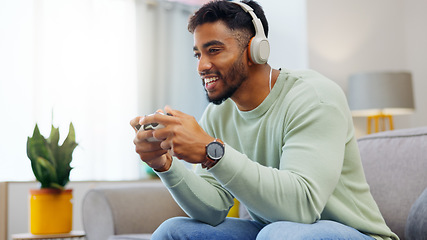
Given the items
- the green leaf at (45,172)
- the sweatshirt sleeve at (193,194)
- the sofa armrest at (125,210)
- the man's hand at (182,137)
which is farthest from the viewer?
the green leaf at (45,172)

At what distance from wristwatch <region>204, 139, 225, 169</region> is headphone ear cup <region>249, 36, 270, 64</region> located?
1.00 feet

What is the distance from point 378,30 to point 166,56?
5.52 ft

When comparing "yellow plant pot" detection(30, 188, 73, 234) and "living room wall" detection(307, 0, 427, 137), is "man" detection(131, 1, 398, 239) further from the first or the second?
"living room wall" detection(307, 0, 427, 137)

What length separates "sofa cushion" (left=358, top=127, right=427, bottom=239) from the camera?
135 cm

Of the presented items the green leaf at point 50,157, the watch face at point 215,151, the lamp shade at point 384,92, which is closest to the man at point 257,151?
the watch face at point 215,151

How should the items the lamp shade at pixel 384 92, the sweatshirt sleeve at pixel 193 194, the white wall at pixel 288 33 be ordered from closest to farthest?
the sweatshirt sleeve at pixel 193 194, the lamp shade at pixel 384 92, the white wall at pixel 288 33

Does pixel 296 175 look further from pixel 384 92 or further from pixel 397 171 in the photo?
pixel 384 92

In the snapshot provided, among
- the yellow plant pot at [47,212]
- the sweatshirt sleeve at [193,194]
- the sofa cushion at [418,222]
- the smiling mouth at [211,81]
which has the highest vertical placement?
the smiling mouth at [211,81]

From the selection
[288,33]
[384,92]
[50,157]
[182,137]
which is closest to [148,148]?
[182,137]

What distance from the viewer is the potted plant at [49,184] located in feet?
6.09

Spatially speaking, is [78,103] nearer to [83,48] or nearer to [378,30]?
[83,48]

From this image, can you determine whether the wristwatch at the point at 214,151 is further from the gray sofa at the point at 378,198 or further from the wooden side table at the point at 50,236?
the wooden side table at the point at 50,236

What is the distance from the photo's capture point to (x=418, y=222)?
112cm

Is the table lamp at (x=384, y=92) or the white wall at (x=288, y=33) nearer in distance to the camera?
the table lamp at (x=384, y=92)
